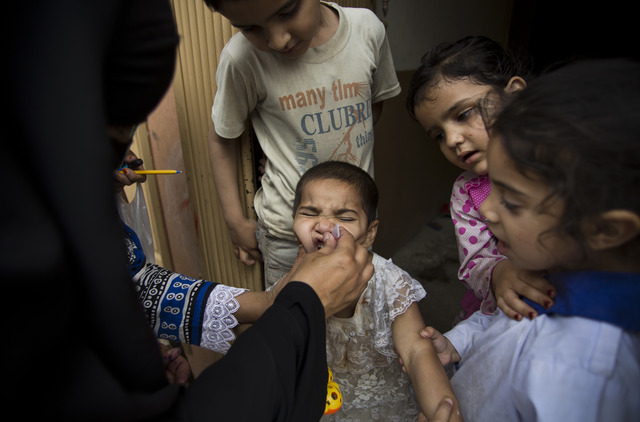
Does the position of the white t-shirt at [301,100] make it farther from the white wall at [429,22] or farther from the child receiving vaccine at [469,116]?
the white wall at [429,22]

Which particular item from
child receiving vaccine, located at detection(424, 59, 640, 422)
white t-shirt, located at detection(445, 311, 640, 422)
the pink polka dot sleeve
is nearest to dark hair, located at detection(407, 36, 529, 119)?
the pink polka dot sleeve

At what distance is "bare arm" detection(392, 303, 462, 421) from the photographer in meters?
1.00

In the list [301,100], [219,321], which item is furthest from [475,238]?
[219,321]

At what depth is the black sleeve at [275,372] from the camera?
23.8 inches

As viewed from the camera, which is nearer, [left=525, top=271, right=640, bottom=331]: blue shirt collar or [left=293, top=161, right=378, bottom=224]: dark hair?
[left=525, top=271, right=640, bottom=331]: blue shirt collar

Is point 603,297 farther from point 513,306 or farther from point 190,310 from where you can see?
point 190,310

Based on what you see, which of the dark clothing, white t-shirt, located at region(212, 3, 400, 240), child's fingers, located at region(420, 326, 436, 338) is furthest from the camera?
white t-shirt, located at region(212, 3, 400, 240)

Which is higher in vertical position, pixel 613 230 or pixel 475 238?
pixel 613 230

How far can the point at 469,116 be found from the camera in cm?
121

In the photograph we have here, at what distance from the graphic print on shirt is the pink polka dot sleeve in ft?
1.46

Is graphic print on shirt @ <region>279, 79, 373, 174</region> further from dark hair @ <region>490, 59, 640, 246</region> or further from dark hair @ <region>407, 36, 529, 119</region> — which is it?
dark hair @ <region>490, 59, 640, 246</region>

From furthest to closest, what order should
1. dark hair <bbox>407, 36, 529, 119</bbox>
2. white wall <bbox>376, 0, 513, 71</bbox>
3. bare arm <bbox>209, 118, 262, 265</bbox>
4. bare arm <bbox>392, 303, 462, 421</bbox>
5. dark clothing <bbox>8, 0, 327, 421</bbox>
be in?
1. white wall <bbox>376, 0, 513, 71</bbox>
2. bare arm <bbox>209, 118, 262, 265</bbox>
3. dark hair <bbox>407, 36, 529, 119</bbox>
4. bare arm <bbox>392, 303, 462, 421</bbox>
5. dark clothing <bbox>8, 0, 327, 421</bbox>

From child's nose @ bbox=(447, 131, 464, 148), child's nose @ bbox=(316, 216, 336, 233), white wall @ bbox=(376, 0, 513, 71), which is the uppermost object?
white wall @ bbox=(376, 0, 513, 71)

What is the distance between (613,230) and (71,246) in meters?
0.85
